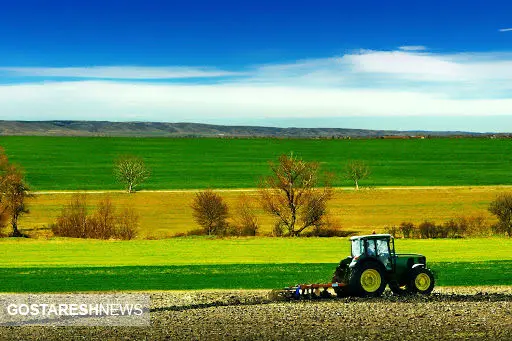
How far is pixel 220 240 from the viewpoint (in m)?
59.2

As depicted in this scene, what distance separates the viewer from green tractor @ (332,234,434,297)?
23.0 meters

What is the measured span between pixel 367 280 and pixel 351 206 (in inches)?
2653

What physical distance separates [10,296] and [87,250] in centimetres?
2377

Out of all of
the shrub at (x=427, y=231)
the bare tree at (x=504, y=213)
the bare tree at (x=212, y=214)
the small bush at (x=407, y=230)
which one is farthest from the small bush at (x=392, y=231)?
the bare tree at (x=212, y=214)

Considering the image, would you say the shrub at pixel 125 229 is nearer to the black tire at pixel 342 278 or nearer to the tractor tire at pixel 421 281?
the black tire at pixel 342 278

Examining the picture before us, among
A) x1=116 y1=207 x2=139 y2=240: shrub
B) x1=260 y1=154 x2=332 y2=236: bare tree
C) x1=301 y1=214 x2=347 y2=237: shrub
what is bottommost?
x1=301 y1=214 x2=347 y2=237: shrub

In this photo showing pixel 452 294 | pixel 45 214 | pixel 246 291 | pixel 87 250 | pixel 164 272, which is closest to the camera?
pixel 452 294

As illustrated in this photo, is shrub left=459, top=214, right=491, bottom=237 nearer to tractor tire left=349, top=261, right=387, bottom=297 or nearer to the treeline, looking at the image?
the treeline

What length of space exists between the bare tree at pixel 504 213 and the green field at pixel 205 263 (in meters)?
6.60

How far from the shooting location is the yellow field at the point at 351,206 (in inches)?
2980

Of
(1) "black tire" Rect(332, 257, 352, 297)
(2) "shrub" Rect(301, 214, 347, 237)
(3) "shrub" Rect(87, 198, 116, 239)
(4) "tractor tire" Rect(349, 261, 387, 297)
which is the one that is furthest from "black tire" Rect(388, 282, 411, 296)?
(3) "shrub" Rect(87, 198, 116, 239)

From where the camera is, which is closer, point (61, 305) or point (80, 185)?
point (61, 305)

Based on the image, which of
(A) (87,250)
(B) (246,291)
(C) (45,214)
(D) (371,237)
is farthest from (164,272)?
(C) (45,214)

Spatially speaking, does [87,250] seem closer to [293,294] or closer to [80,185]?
[293,294]
